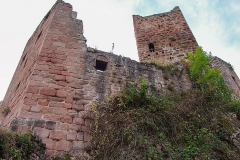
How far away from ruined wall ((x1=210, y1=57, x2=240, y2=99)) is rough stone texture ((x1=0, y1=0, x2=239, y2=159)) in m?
2.24

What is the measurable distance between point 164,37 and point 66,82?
6302mm

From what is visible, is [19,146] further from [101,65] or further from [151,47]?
[151,47]

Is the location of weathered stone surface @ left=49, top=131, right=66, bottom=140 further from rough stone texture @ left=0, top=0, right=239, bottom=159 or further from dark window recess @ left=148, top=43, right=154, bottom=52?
dark window recess @ left=148, top=43, right=154, bottom=52

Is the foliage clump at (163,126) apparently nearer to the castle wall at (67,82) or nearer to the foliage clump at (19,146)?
the castle wall at (67,82)

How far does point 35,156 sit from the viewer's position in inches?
149

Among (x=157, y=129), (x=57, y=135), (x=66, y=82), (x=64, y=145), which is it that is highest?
(x=66, y=82)

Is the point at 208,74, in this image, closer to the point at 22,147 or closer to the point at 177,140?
the point at 177,140

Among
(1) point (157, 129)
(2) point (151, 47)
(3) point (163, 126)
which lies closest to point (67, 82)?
(1) point (157, 129)

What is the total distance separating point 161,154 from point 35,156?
7.32 ft

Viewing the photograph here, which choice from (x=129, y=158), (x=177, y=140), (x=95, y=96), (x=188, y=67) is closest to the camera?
(x=129, y=158)

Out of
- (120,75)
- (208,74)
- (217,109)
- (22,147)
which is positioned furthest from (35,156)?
(208,74)

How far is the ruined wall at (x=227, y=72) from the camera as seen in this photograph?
8.72 m

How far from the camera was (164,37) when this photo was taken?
10.4 metres

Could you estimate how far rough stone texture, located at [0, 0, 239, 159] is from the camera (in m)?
4.52
